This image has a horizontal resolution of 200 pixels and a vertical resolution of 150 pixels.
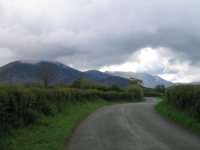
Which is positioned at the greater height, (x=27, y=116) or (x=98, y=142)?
(x=27, y=116)

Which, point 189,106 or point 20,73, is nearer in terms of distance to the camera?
point 189,106

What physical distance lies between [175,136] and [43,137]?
6418 mm

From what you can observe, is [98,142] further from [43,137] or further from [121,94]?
[121,94]

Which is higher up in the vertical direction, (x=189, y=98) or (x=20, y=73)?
(x=20, y=73)

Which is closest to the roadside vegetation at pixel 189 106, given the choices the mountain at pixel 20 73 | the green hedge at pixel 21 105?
the green hedge at pixel 21 105

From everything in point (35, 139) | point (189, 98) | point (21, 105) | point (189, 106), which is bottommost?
point (35, 139)

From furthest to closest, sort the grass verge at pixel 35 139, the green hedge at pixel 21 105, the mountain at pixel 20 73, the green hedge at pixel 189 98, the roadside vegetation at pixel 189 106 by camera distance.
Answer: the mountain at pixel 20 73 → the green hedge at pixel 189 98 → the roadside vegetation at pixel 189 106 → the green hedge at pixel 21 105 → the grass verge at pixel 35 139

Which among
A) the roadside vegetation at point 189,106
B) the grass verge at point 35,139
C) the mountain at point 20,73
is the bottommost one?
the grass verge at point 35,139

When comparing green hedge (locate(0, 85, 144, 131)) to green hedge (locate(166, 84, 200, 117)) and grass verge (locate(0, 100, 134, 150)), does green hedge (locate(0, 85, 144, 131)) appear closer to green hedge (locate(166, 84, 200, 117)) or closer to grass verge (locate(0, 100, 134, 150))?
grass verge (locate(0, 100, 134, 150))

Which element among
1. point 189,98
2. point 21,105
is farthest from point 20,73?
point 21,105

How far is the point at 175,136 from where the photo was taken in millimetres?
12164

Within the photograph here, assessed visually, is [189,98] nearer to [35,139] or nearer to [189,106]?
[189,106]

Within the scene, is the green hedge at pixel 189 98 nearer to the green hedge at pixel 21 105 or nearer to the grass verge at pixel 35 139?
the grass verge at pixel 35 139

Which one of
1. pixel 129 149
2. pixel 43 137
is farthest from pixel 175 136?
pixel 43 137
